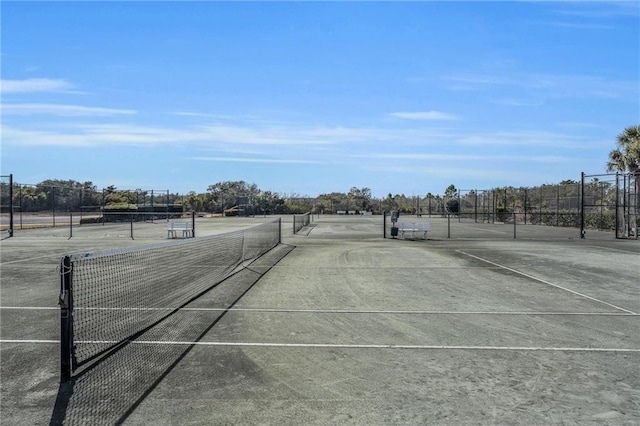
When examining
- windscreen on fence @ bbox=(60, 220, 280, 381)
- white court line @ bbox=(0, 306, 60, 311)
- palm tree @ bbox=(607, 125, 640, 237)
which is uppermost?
palm tree @ bbox=(607, 125, 640, 237)

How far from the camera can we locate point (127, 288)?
1116 cm

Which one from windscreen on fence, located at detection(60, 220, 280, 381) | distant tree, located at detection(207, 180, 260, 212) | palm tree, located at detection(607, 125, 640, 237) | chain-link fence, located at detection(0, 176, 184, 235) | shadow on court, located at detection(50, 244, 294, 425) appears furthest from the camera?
distant tree, located at detection(207, 180, 260, 212)

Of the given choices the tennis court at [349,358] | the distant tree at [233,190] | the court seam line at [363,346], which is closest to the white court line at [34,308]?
the tennis court at [349,358]

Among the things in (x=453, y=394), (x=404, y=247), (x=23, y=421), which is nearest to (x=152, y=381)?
(x=23, y=421)

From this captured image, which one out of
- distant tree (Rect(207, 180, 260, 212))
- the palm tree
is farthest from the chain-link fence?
the palm tree

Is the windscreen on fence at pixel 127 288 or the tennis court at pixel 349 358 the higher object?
the windscreen on fence at pixel 127 288

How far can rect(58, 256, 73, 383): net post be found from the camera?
5536mm

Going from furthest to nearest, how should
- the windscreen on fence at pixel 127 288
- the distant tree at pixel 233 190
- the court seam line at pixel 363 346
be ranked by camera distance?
the distant tree at pixel 233 190 → the court seam line at pixel 363 346 → the windscreen on fence at pixel 127 288

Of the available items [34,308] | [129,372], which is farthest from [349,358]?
[34,308]

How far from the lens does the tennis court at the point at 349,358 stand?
4773mm

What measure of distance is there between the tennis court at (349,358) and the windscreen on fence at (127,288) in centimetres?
31

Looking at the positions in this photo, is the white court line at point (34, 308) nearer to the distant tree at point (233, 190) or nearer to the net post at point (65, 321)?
the net post at point (65, 321)

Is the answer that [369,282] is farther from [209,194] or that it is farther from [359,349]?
[209,194]

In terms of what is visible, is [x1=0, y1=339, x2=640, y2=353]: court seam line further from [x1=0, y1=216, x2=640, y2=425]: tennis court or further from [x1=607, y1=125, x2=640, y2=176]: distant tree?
[x1=607, y1=125, x2=640, y2=176]: distant tree
